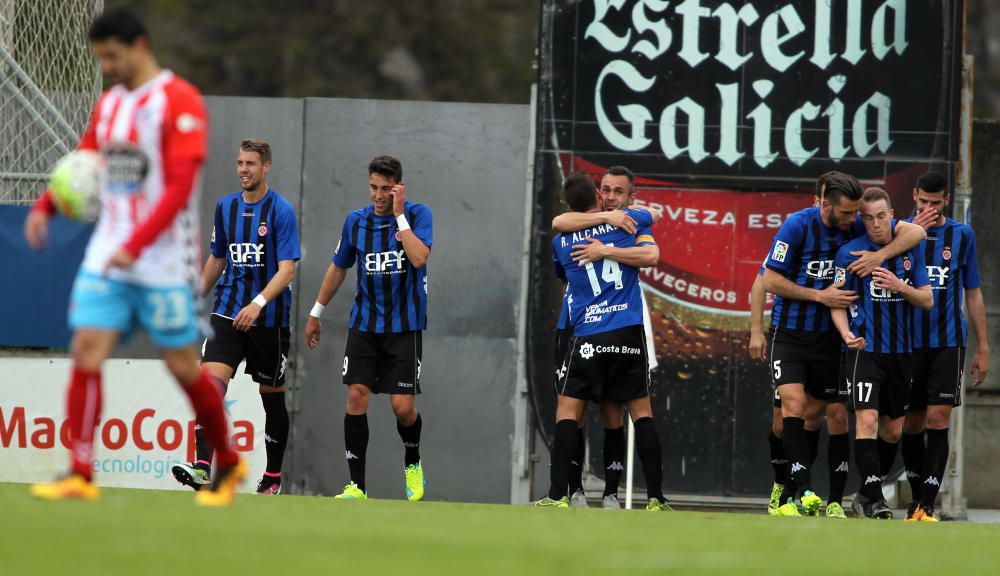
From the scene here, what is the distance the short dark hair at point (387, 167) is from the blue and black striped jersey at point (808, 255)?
231 cm

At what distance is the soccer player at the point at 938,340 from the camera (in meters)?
10.1

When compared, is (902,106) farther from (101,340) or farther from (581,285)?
(101,340)

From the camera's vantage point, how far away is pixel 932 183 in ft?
33.1

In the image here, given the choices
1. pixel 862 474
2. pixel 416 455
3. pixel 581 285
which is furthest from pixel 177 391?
pixel 862 474

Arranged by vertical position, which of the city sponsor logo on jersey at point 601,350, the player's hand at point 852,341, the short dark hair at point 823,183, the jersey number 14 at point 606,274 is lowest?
the city sponsor logo on jersey at point 601,350

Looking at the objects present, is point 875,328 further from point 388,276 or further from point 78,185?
point 78,185

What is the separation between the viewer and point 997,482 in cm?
1239

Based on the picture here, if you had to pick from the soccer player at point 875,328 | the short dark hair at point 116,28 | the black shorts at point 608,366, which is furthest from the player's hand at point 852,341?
the short dark hair at point 116,28

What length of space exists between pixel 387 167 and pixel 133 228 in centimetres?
423

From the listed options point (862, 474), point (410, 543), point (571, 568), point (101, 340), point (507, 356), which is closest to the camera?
point (571, 568)

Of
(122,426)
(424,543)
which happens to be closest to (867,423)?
(424,543)

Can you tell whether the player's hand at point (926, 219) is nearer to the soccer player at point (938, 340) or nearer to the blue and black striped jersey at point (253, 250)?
the soccer player at point (938, 340)

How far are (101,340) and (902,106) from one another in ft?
22.6

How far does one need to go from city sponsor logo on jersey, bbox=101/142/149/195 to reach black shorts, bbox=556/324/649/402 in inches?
156
